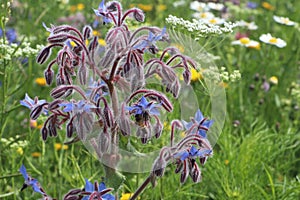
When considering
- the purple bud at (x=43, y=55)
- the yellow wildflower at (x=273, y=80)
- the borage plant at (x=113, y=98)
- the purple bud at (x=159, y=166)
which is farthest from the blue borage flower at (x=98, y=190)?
the yellow wildflower at (x=273, y=80)

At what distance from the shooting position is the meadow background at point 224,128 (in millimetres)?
2639

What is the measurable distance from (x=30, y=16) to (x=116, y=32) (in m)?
3.17

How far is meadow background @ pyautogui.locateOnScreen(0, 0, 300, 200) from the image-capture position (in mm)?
2639

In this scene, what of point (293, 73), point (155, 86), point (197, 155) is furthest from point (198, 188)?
point (293, 73)

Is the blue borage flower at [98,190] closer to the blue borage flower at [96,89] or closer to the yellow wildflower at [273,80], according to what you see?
the blue borage flower at [96,89]

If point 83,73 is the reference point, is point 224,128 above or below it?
below

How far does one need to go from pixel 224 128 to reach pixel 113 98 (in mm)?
1290

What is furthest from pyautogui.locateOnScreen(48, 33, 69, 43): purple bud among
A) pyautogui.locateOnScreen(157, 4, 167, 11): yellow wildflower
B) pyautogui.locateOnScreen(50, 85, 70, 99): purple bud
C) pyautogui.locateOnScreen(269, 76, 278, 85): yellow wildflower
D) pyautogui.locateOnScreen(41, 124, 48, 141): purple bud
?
pyautogui.locateOnScreen(157, 4, 167, 11): yellow wildflower

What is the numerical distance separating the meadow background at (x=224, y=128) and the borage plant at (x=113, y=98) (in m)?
0.63

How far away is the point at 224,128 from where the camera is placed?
300cm

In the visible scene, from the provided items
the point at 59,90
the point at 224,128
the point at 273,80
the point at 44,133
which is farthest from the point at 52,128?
the point at 273,80

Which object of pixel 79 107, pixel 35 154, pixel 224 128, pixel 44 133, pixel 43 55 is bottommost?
pixel 35 154

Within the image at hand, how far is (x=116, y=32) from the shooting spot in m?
1.72

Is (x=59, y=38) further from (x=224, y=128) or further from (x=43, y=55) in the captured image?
(x=224, y=128)
